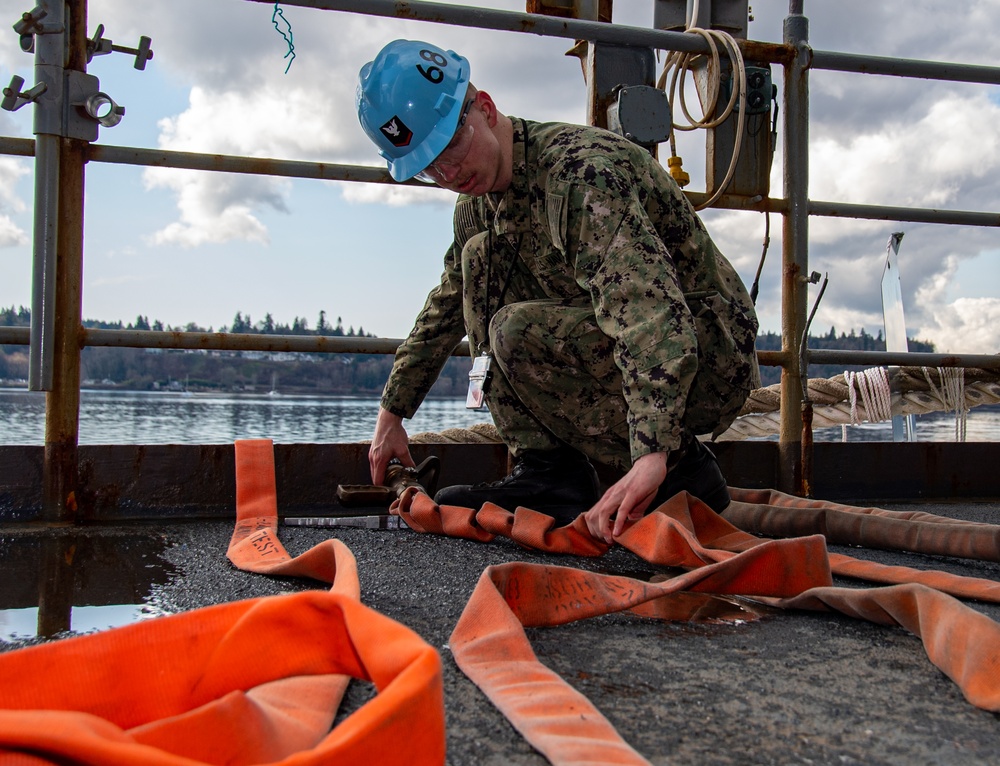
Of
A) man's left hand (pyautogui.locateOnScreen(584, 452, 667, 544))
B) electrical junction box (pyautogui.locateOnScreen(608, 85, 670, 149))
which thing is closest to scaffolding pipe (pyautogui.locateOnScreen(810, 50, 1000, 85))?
electrical junction box (pyautogui.locateOnScreen(608, 85, 670, 149))

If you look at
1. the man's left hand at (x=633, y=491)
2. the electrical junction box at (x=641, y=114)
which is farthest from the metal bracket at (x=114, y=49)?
the man's left hand at (x=633, y=491)

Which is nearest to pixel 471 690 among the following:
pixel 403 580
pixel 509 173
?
pixel 403 580

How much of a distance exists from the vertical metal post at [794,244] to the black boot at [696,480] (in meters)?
0.60

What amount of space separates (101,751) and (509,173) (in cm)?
149

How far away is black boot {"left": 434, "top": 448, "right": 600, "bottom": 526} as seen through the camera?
2002 mm

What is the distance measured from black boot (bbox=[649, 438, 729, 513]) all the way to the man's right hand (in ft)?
2.13

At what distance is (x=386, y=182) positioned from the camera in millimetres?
2307

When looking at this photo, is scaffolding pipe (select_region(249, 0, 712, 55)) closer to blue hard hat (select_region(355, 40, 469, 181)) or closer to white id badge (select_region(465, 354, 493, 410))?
blue hard hat (select_region(355, 40, 469, 181))

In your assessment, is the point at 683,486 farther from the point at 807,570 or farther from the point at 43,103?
the point at 43,103

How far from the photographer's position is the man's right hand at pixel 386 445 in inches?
84.6

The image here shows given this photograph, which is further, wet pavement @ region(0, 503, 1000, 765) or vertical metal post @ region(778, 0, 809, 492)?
vertical metal post @ region(778, 0, 809, 492)

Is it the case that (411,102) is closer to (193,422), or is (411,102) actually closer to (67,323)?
(67,323)

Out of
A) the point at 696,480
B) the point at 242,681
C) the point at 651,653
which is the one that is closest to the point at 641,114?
the point at 696,480

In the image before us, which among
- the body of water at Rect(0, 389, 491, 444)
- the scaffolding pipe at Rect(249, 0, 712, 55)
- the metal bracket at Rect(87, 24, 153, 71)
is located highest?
the scaffolding pipe at Rect(249, 0, 712, 55)
